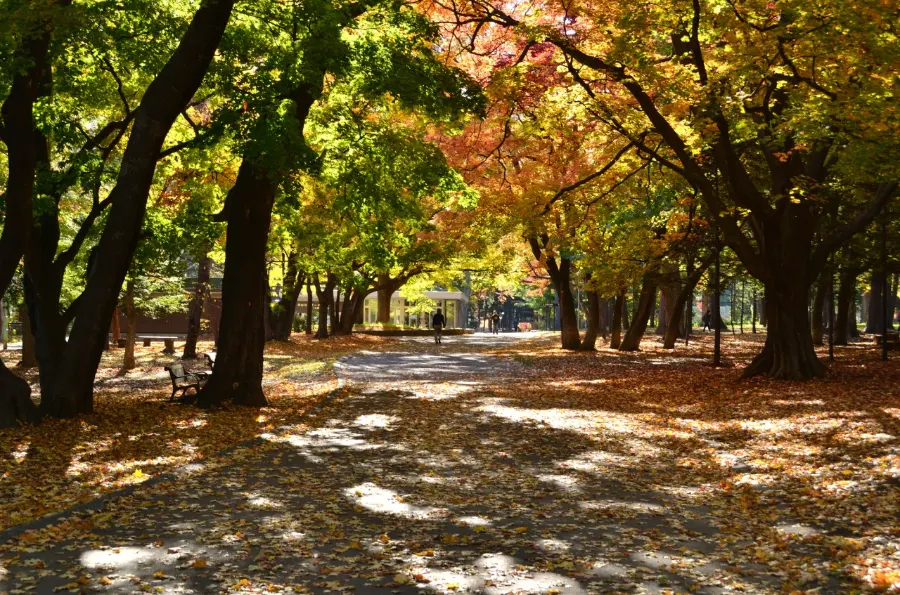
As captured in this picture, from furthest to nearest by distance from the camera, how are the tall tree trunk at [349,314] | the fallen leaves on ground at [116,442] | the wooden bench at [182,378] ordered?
the tall tree trunk at [349,314] < the wooden bench at [182,378] < the fallen leaves on ground at [116,442]

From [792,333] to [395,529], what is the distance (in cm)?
1543

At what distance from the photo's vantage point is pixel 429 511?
27.2ft

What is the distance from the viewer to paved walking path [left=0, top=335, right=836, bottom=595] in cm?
606

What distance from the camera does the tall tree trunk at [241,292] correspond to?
16172 mm

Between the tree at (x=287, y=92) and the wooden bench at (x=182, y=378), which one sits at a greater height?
the tree at (x=287, y=92)

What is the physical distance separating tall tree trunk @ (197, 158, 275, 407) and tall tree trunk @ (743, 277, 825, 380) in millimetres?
11379

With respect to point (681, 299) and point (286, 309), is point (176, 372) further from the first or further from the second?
point (286, 309)

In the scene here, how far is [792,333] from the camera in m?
20.8

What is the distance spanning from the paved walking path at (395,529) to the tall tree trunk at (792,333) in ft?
32.0

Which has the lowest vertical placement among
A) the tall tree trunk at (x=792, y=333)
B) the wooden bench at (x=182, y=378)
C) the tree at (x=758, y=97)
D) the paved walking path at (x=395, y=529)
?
the paved walking path at (x=395, y=529)

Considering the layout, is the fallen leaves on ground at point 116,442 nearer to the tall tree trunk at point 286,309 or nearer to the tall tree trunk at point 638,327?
the tall tree trunk at point 638,327

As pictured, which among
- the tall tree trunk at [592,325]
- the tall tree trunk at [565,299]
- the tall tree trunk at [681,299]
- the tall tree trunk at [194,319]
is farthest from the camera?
the tall tree trunk at [565,299]

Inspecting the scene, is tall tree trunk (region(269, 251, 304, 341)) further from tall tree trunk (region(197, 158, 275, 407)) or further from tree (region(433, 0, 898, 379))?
tall tree trunk (region(197, 158, 275, 407))

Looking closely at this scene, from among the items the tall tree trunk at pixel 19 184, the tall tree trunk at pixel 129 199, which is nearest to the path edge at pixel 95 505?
the tall tree trunk at pixel 129 199
